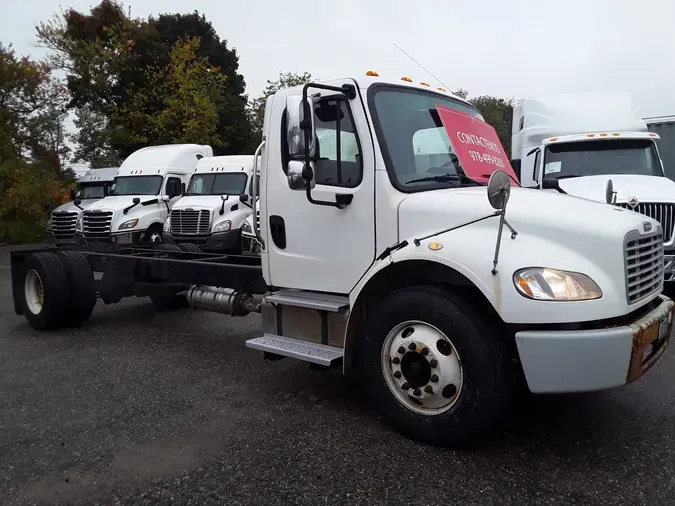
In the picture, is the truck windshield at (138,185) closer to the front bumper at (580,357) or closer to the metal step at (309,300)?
the metal step at (309,300)

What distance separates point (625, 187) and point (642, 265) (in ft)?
18.1

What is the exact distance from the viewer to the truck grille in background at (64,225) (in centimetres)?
1752

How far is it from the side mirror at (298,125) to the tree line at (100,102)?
21206 millimetres

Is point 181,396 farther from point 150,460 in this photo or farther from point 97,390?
point 150,460

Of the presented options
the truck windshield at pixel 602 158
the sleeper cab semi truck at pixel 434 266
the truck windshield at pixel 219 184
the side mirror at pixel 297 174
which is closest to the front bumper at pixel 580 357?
the sleeper cab semi truck at pixel 434 266

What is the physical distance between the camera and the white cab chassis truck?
690 inches

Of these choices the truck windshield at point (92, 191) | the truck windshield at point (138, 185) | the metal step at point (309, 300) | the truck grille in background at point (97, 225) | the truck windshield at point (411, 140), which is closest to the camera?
the truck windshield at point (411, 140)

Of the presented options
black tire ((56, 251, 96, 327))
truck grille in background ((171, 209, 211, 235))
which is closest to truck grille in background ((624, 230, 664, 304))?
black tire ((56, 251, 96, 327))

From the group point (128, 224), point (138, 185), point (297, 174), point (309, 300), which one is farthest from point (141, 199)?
point (297, 174)

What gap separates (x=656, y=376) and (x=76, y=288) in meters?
6.35

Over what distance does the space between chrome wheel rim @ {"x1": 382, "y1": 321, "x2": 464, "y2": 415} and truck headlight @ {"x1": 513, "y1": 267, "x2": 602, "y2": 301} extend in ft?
1.91

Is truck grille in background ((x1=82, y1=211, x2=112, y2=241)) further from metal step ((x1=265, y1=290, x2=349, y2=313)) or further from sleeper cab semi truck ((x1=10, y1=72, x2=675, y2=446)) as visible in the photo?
metal step ((x1=265, y1=290, x2=349, y2=313))

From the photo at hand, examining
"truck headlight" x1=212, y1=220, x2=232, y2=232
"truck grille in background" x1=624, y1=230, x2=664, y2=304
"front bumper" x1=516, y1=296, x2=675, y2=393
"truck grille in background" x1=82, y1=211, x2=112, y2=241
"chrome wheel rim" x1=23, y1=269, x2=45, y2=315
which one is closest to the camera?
"front bumper" x1=516, y1=296, x2=675, y2=393

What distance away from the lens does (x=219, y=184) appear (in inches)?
573
